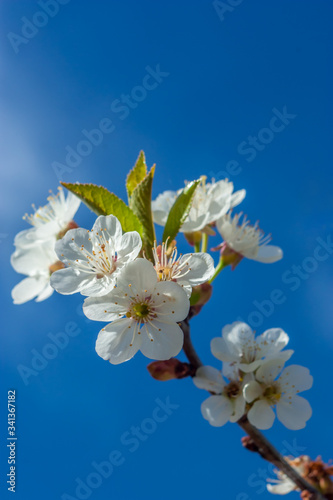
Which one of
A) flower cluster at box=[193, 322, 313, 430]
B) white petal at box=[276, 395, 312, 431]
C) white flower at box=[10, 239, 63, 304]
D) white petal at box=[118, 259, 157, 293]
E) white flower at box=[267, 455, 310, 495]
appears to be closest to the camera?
white petal at box=[118, 259, 157, 293]

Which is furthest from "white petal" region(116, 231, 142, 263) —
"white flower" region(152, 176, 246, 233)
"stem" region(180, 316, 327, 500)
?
"white flower" region(152, 176, 246, 233)

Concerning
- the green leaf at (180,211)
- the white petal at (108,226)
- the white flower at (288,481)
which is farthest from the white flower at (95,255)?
the white flower at (288,481)

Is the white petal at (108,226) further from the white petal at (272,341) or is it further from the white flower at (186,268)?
the white petal at (272,341)

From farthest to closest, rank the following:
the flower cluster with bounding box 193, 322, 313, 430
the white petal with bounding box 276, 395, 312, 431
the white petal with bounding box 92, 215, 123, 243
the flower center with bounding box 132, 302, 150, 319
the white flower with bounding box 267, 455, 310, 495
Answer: the white flower with bounding box 267, 455, 310, 495 < the white petal with bounding box 276, 395, 312, 431 < the flower cluster with bounding box 193, 322, 313, 430 < the white petal with bounding box 92, 215, 123, 243 < the flower center with bounding box 132, 302, 150, 319

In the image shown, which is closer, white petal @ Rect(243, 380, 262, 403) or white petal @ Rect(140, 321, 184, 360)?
white petal @ Rect(140, 321, 184, 360)

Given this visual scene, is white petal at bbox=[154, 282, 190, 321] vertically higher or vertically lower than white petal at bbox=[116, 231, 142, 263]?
lower

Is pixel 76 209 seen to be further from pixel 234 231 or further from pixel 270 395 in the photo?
pixel 270 395

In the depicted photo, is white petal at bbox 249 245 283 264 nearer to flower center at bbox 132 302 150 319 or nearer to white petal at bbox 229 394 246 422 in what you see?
white petal at bbox 229 394 246 422

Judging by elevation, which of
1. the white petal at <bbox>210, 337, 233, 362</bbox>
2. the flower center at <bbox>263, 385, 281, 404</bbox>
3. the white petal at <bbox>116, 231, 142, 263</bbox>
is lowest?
the white petal at <bbox>116, 231, 142, 263</bbox>
